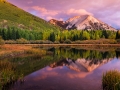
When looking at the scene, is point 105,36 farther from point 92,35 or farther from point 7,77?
point 7,77

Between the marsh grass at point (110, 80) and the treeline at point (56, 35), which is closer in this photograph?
the marsh grass at point (110, 80)

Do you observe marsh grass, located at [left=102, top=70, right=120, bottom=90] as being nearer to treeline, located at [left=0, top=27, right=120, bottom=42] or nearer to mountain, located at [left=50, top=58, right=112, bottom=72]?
mountain, located at [left=50, top=58, right=112, bottom=72]

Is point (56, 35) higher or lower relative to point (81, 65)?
higher

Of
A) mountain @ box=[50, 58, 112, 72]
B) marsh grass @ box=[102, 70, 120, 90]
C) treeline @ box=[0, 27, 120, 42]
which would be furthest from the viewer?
treeline @ box=[0, 27, 120, 42]

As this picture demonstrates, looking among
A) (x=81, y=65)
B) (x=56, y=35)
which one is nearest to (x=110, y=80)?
(x=81, y=65)

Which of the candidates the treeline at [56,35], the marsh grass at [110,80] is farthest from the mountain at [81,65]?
the treeline at [56,35]

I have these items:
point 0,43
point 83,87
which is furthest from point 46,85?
point 0,43

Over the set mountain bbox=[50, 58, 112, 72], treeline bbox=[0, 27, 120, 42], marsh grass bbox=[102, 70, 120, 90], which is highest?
treeline bbox=[0, 27, 120, 42]

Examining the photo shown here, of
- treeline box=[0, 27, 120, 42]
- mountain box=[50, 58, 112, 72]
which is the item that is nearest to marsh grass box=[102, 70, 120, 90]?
mountain box=[50, 58, 112, 72]

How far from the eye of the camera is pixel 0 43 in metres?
56.6

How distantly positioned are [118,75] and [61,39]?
425 feet

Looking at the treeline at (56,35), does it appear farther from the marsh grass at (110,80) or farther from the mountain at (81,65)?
the marsh grass at (110,80)

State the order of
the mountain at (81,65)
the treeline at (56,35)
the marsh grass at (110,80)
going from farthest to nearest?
the treeline at (56,35) < the mountain at (81,65) < the marsh grass at (110,80)

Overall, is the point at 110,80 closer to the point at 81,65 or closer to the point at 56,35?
the point at 81,65
